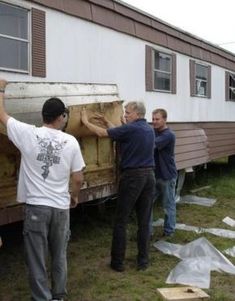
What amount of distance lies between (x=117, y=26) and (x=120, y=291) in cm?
445

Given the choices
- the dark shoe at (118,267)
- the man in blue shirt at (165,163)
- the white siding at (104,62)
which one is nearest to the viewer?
the dark shoe at (118,267)

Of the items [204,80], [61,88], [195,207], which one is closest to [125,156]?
[61,88]

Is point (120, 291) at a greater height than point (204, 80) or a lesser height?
lesser

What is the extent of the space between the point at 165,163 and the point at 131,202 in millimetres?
1423

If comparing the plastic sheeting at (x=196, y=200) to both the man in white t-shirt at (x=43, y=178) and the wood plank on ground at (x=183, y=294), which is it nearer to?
the wood plank on ground at (x=183, y=294)

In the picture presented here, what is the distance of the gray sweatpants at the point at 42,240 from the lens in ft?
12.5

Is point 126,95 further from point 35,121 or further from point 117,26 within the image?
point 35,121

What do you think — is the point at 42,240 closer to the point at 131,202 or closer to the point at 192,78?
the point at 131,202

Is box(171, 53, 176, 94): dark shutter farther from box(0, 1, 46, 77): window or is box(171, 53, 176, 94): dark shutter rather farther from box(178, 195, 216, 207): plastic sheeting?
box(0, 1, 46, 77): window

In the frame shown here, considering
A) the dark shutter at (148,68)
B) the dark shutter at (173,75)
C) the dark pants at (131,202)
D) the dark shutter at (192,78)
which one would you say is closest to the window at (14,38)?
the dark pants at (131,202)

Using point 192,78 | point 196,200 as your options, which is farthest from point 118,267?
point 192,78

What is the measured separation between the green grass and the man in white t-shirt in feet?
2.95

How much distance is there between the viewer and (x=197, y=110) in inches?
460

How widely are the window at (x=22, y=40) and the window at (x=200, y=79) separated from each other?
5.63 metres
